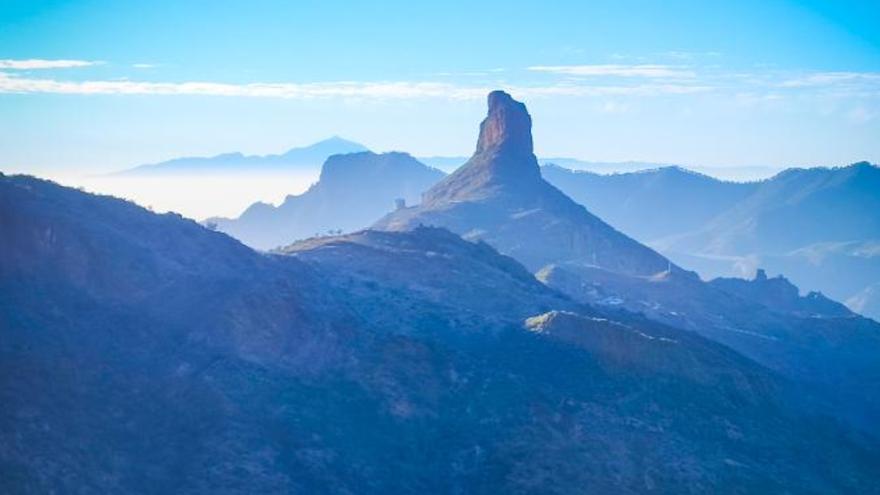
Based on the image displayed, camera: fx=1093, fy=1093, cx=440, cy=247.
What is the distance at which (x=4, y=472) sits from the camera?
6275 centimetres

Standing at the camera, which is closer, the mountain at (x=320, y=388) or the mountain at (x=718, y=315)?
the mountain at (x=320, y=388)

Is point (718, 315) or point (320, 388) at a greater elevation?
point (320, 388)

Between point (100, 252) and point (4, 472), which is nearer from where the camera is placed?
point (4, 472)

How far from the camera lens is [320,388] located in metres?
85.8

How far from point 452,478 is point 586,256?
122739 mm

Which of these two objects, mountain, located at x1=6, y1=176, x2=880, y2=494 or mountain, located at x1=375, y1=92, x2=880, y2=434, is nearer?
mountain, located at x1=6, y1=176, x2=880, y2=494

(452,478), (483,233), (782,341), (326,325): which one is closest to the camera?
(452,478)

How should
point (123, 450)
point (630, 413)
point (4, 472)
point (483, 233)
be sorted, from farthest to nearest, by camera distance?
1. point (483, 233)
2. point (630, 413)
3. point (123, 450)
4. point (4, 472)

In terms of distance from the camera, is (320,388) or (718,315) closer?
(320,388)

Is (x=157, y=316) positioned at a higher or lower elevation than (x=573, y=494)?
higher

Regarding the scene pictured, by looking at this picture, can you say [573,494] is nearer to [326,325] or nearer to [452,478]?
[452,478]

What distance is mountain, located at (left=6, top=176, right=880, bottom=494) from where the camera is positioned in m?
72.2

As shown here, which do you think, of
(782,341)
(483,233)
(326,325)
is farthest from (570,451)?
(483,233)

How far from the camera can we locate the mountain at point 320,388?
72.2 m
